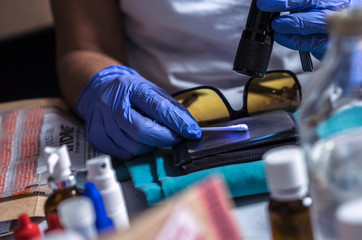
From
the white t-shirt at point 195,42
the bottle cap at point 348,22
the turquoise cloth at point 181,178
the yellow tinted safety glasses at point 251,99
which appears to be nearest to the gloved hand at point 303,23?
the yellow tinted safety glasses at point 251,99

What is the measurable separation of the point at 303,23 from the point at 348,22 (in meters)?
0.51

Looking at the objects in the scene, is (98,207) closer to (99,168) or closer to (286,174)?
(99,168)

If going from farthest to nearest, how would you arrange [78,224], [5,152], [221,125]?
[5,152] < [221,125] < [78,224]

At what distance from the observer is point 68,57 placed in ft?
4.36

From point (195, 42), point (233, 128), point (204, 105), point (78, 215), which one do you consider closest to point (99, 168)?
point (78, 215)

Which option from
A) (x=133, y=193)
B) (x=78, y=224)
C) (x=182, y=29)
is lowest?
(x=133, y=193)

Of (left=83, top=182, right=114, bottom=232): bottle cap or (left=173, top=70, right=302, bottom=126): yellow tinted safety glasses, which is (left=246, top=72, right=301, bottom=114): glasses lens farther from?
(left=83, top=182, right=114, bottom=232): bottle cap

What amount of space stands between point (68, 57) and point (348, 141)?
1004mm

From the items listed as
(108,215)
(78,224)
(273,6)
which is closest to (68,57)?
(273,6)

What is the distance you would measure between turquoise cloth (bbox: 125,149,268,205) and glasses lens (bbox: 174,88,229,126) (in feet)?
0.56

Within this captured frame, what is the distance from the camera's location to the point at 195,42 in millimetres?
1176

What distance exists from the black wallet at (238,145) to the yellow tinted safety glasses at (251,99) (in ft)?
0.44

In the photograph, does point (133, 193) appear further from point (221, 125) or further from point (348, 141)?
point (348, 141)

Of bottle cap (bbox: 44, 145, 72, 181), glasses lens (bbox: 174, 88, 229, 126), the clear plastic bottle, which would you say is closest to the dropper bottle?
bottle cap (bbox: 44, 145, 72, 181)
